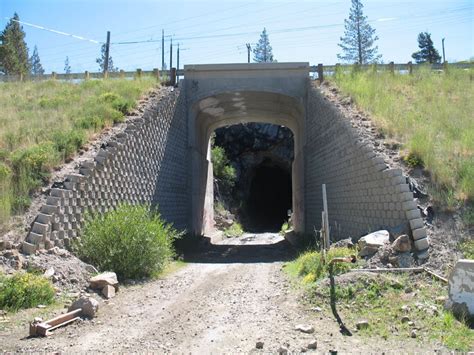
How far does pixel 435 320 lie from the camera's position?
577 cm

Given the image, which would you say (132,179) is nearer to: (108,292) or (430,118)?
(108,292)

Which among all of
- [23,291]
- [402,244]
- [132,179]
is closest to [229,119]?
[132,179]

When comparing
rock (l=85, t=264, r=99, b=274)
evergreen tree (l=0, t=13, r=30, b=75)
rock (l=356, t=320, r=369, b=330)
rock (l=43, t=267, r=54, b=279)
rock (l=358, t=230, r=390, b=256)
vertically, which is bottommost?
rock (l=85, t=264, r=99, b=274)

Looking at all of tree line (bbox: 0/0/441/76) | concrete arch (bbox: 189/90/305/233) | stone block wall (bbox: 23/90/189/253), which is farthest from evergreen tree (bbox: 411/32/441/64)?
stone block wall (bbox: 23/90/189/253)

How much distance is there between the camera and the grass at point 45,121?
9.95 metres

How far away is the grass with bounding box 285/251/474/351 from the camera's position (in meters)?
5.39

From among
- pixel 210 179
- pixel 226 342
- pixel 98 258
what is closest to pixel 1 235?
pixel 98 258

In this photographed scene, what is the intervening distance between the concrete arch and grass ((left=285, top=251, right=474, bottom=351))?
469 inches

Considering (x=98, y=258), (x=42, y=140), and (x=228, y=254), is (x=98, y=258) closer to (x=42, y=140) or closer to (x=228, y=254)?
(x=42, y=140)

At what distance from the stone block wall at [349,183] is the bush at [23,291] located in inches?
252

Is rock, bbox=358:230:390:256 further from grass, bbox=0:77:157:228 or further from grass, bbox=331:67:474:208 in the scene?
grass, bbox=0:77:157:228

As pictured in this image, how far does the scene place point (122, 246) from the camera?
9.30 meters

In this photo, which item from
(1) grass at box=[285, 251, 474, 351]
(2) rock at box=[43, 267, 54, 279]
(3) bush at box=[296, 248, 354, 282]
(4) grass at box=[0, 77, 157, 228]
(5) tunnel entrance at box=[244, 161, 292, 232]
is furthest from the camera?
(5) tunnel entrance at box=[244, 161, 292, 232]

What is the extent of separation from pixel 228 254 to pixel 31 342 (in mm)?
11764
